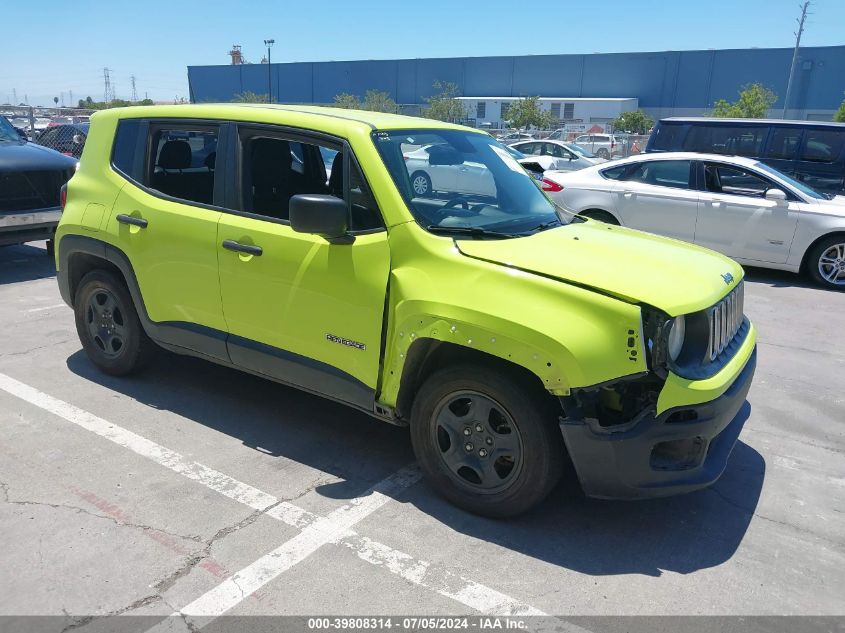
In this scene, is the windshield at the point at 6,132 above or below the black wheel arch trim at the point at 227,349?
above

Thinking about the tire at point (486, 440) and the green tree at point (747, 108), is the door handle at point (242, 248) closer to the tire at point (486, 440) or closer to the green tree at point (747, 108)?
the tire at point (486, 440)

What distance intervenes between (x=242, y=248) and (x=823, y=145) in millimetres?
10532

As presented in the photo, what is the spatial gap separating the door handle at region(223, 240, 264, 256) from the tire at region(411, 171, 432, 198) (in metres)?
0.95

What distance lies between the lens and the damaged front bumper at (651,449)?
3029mm

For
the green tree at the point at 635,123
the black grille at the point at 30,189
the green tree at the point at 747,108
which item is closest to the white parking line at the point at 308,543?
the black grille at the point at 30,189

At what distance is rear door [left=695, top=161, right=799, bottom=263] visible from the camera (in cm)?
894

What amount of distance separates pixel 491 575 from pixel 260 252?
213 cm

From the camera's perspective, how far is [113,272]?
4.98 meters

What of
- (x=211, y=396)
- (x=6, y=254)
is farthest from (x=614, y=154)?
(x=211, y=396)

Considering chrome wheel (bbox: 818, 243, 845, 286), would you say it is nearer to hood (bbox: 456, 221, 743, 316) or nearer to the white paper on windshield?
hood (bbox: 456, 221, 743, 316)

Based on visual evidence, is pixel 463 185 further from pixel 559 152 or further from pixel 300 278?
pixel 559 152

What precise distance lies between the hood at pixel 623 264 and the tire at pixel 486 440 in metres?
0.56

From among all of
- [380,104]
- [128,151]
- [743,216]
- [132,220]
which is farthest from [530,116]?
[132,220]

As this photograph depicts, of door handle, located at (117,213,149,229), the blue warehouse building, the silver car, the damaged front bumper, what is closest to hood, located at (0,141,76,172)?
door handle, located at (117,213,149,229)
